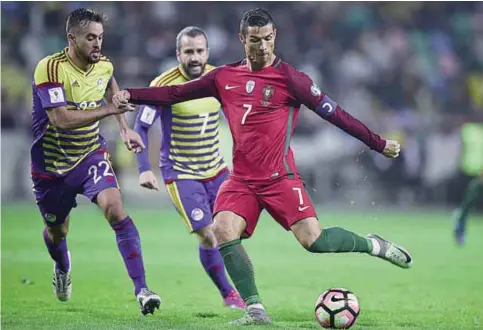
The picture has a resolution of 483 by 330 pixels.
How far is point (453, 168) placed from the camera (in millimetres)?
21953

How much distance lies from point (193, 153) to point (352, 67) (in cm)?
1458

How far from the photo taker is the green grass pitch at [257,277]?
8.59m

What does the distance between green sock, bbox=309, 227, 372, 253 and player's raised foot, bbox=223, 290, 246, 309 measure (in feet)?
5.36

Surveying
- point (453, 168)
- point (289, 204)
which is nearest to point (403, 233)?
point (453, 168)

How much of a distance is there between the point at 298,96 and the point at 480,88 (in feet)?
54.6

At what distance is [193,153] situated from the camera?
9953 millimetres

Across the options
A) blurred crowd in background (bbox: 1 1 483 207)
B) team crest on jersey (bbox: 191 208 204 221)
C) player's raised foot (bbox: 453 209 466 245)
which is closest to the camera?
team crest on jersey (bbox: 191 208 204 221)

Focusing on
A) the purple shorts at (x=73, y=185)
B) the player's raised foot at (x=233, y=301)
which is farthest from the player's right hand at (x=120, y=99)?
the player's raised foot at (x=233, y=301)

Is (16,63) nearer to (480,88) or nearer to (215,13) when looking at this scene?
(215,13)

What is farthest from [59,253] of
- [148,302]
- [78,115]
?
[78,115]

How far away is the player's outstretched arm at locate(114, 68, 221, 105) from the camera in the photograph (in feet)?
27.4

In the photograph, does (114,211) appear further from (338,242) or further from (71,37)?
(338,242)

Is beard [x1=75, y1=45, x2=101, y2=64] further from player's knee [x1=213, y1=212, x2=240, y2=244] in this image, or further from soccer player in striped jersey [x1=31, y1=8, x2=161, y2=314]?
player's knee [x1=213, y1=212, x2=240, y2=244]

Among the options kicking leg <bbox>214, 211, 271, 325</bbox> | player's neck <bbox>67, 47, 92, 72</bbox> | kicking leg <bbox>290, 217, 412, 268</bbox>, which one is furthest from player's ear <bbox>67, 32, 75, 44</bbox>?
kicking leg <bbox>290, 217, 412, 268</bbox>
